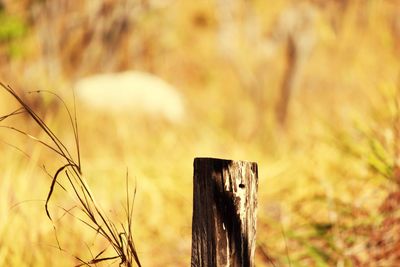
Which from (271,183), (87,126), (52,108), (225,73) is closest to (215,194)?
(271,183)

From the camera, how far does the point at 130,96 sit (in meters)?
5.29

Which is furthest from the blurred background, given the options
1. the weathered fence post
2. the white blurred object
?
the weathered fence post

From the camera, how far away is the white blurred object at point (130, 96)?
16.9 ft

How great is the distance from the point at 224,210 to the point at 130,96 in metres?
4.38

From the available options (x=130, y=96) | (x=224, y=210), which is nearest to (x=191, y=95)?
(x=130, y=96)

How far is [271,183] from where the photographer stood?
331cm

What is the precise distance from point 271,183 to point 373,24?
2.98 metres

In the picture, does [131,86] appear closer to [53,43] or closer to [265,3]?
[53,43]

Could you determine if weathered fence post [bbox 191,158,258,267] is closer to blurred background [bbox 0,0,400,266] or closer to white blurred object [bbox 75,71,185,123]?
blurred background [bbox 0,0,400,266]

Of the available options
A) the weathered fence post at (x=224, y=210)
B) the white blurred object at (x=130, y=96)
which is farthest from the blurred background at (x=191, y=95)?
the weathered fence post at (x=224, y=210)

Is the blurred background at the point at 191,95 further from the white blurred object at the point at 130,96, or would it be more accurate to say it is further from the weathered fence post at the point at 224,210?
the weathered fence post at the point at 224,210

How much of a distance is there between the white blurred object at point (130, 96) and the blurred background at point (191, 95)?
14mm

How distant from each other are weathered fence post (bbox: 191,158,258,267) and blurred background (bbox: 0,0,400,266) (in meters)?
1.31

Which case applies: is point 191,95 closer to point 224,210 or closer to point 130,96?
point 130,96
